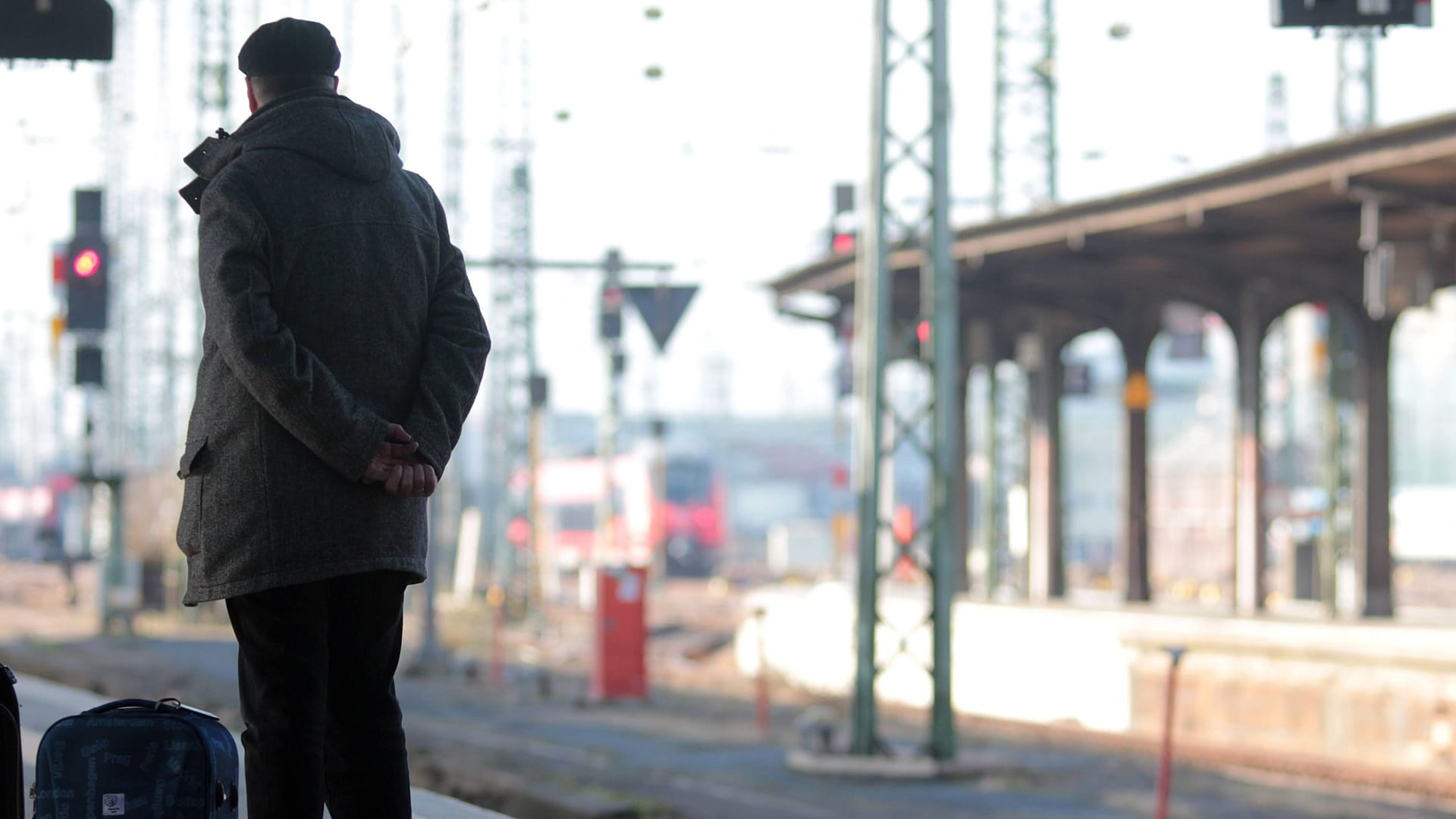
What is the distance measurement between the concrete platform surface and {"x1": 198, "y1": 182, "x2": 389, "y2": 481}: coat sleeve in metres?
1.06

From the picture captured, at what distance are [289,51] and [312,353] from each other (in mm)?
613

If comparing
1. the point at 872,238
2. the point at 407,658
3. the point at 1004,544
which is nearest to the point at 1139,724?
the point at 872,238

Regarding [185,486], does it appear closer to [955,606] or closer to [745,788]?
[745,788]

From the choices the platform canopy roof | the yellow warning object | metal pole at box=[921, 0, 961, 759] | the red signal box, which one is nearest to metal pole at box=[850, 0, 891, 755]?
metal pole at box=[921, 0, 961, 759]

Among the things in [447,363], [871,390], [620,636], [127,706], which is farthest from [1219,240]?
[127,706]

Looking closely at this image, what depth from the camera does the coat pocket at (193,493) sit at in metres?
3.90

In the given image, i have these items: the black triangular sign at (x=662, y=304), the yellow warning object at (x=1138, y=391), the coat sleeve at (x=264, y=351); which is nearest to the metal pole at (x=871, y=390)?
the coat sleeve at (x=264, y=351)

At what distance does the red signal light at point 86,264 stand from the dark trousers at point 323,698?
1806 cm

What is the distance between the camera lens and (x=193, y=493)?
3926 millimetres

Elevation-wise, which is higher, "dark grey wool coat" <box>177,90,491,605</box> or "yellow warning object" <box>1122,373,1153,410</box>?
"yellow warning object" <box>1122,373,1153,410</box>

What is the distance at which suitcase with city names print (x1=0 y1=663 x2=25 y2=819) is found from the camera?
13.3 ft

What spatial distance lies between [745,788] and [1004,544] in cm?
2223

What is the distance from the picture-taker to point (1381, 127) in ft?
A: 54.5

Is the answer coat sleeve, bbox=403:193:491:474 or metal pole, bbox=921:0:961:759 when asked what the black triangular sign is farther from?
coat sleeve, bbox=403:193:491:474
